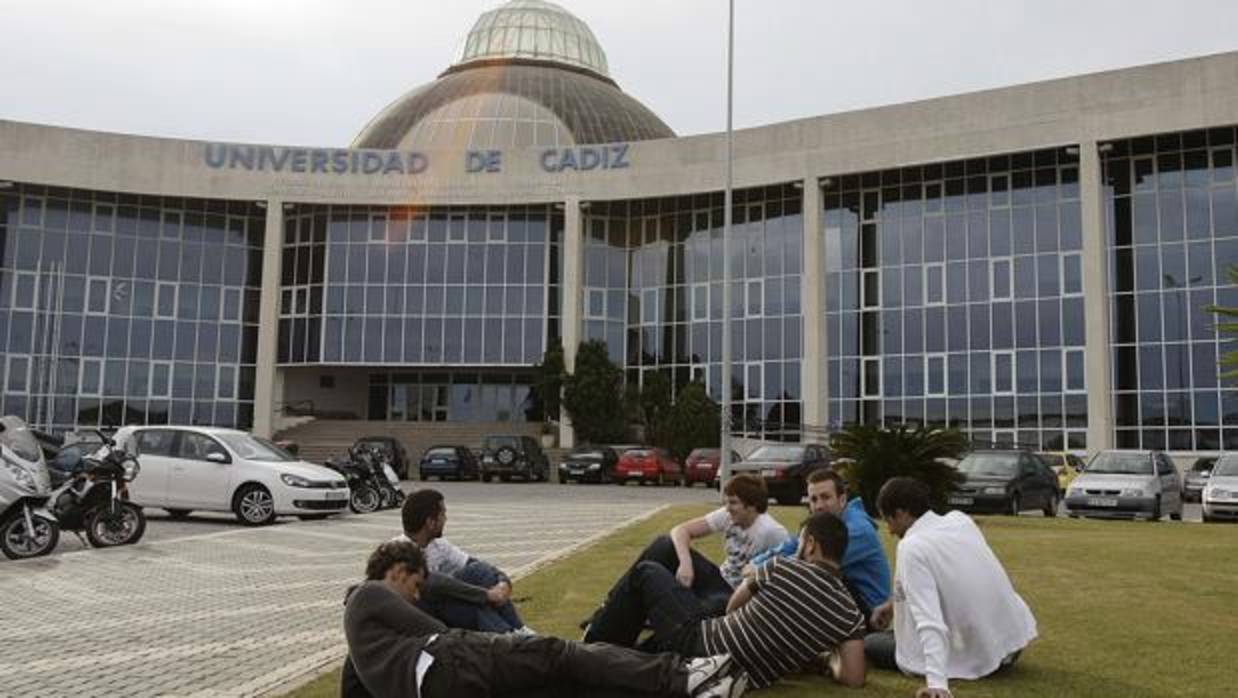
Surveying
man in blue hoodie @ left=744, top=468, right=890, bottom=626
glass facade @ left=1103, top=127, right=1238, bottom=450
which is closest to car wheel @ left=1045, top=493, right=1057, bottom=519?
glass facade @ left=1103, top=127, right=1238, bottom=450

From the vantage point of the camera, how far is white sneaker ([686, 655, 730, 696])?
17.2ft

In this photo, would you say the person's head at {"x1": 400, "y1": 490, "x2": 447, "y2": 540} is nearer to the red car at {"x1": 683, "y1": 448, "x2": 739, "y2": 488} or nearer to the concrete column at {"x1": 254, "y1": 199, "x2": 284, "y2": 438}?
the red car at {"x1": 683, "y1": 448, "x2": 739, "y2": 488}

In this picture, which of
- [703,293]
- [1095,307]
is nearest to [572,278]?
[703,293]

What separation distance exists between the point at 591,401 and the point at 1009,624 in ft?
121

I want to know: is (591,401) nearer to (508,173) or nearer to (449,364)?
(449,364)

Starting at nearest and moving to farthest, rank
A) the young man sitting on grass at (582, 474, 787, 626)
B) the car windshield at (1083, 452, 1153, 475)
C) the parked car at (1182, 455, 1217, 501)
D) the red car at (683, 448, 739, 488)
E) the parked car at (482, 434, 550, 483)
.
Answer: the young man sitting on grass at (582, 474, 787, 626), the car windshield at (1083, 452, 1153, 475), the parked car at (1182, 455, 1217, 501), the red car at (683, 448, 739, 488), the parked car at (482, 434, 550, 483)

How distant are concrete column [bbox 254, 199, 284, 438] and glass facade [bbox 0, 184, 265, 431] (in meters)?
0.87

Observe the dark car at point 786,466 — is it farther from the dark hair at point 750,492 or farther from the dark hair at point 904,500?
the dark hair at point 904,500

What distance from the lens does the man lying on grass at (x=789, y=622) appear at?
5746 mm

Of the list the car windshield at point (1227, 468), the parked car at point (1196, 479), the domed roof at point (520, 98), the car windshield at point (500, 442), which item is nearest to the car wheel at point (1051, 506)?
the car windshield at point (1227, 468)

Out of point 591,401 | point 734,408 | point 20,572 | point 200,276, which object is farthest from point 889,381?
point 20,572

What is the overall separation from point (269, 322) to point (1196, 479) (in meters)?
35.4

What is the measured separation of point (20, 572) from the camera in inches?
460

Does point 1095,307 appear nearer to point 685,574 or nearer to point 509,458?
point 509,458
